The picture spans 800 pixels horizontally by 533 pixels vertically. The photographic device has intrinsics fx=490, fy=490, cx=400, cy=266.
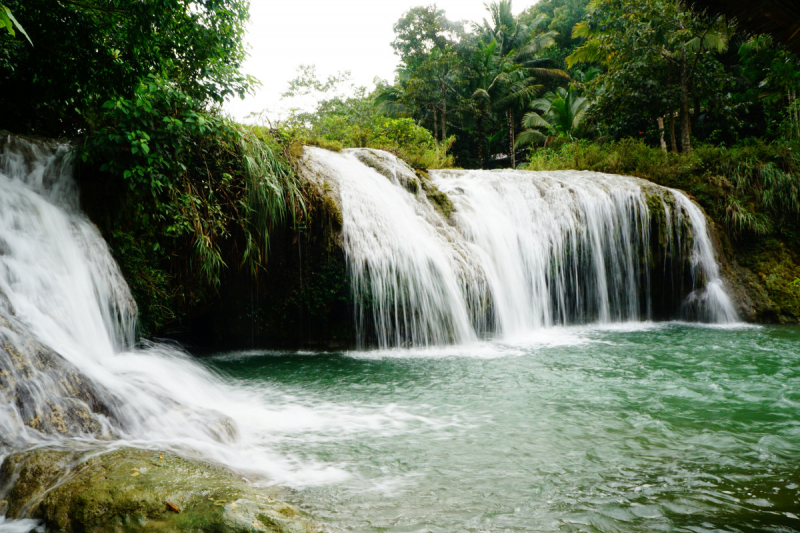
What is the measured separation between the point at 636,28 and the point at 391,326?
13718 millimetres

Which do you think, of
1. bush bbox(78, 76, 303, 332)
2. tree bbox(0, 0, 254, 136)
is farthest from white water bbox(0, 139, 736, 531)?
tree bbox(0, 0, 254, 136)

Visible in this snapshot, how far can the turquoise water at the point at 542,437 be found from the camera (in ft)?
9.39

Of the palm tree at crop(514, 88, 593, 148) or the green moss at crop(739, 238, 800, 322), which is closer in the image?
the green moss at crop(739, 238, 800, 322)

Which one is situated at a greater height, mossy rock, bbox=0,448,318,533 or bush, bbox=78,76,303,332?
bush, bbox=78,76,303,332

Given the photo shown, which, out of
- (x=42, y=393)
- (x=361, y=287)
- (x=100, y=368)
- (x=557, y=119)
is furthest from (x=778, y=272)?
(x=557, y=119)

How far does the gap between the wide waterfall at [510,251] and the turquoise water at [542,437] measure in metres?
1.07

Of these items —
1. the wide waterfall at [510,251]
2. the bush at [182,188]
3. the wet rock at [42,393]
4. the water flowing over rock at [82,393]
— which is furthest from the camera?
the wide waterfall at [510,251]

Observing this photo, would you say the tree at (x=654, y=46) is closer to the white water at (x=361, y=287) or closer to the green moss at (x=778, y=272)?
the green moss at (x=778, y=272)

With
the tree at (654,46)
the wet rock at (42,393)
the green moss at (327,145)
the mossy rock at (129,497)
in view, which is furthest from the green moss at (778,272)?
the wet rock at (42,393)

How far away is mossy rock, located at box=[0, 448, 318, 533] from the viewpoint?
7.81ft

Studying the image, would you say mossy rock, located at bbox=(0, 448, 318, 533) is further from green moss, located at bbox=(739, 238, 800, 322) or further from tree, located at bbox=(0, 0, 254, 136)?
green moss, located at bbox=(739, 238, 800, 322)

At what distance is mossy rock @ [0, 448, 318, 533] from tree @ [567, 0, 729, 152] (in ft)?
55.8

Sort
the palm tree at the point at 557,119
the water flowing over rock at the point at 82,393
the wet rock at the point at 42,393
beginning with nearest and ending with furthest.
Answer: the water flowing over rock at the point at 82,393
the wet rock at the point at 42,393
the palm tree at the point at 557,119

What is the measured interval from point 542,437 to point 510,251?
639cm
